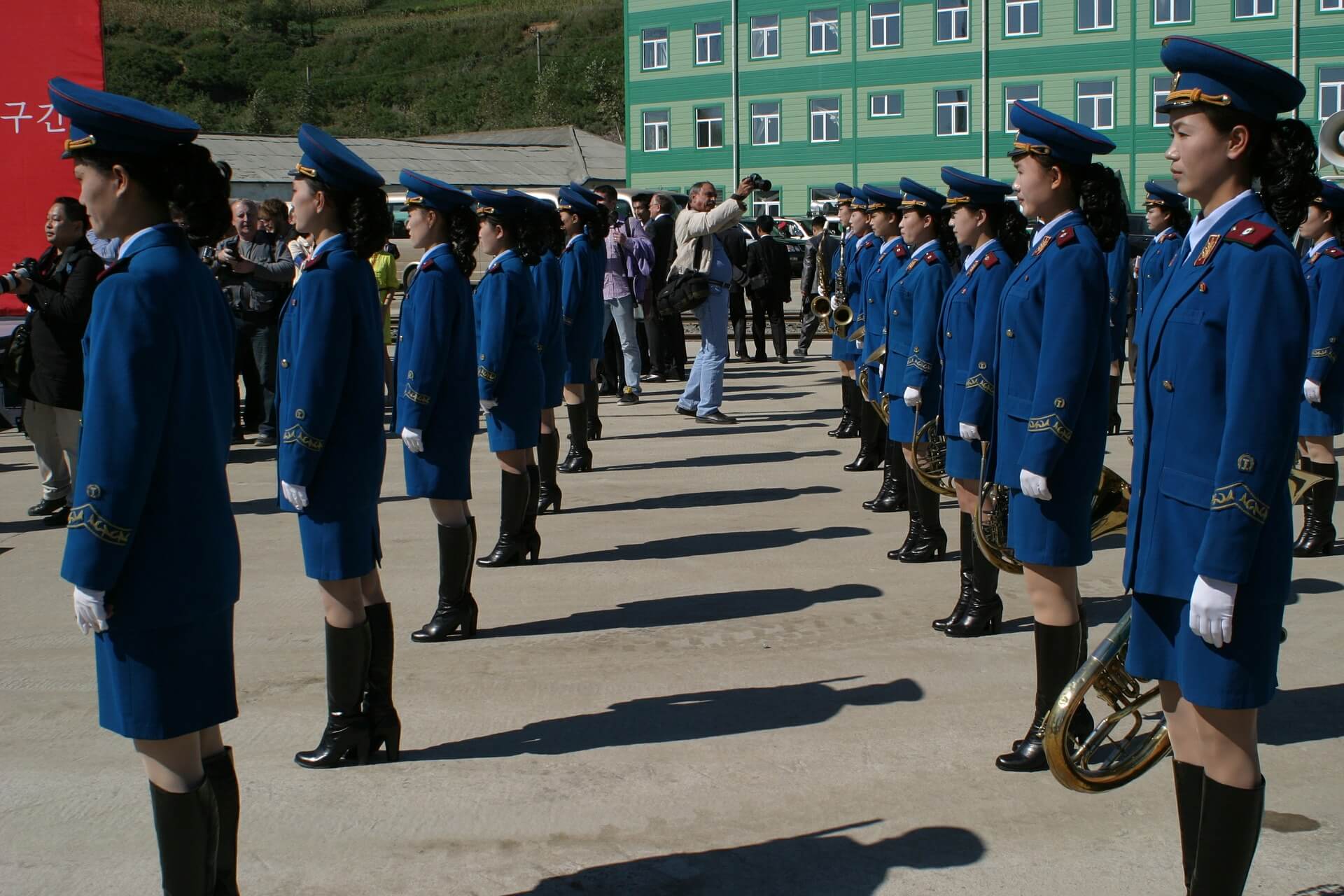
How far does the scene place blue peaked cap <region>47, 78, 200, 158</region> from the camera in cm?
329

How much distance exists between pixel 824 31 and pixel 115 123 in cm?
5089

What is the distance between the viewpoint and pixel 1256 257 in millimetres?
3207

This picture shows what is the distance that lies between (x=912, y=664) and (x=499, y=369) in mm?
2775

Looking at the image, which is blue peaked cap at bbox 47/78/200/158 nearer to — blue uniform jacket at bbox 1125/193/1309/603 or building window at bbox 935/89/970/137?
blue uniform jacket at bbox 1125/193/1309/603

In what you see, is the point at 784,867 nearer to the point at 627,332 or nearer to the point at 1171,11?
the point at 627,332

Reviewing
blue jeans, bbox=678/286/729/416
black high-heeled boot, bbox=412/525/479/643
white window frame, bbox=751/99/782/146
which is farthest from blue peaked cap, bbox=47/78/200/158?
white window frame, bbox=751/99/782/146

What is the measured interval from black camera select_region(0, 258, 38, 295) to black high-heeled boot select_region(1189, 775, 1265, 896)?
7535 millimetres

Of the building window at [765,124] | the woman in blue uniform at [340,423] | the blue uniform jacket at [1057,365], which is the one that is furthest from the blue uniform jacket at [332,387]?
the building window at [765,124]

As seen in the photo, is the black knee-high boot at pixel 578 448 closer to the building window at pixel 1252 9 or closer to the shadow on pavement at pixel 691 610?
the shadow on pavement at pixel 691 610

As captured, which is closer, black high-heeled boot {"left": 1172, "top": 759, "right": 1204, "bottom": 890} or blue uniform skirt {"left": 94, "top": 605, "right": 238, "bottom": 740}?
blue uniform skirt {"left": 94, "top": 605, "right": 238, "bottom": 740}

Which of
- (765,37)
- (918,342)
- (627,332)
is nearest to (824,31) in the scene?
(765,37)

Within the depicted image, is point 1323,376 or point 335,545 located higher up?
point 1323,376

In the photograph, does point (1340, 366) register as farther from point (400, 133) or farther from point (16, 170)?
point (400, 133)

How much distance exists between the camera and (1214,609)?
126 inches
